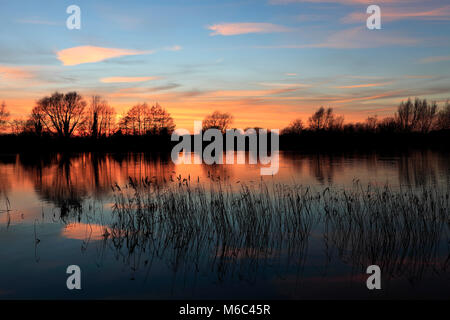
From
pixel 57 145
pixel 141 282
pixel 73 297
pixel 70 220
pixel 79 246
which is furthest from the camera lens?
pixel 57 145

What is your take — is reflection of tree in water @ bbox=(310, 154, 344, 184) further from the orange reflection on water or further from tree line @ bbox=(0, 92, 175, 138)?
tree line @ bbox=(0, 92, 175, 138)

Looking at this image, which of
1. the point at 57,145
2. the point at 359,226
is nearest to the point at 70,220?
the point at 359,226

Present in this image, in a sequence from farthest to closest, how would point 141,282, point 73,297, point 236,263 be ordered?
point 236,263, point 141,282, point 73,297

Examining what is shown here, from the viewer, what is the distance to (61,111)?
66.9m

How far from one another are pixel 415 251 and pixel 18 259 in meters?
8.64

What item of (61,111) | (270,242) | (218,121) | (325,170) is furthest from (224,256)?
(218,121)

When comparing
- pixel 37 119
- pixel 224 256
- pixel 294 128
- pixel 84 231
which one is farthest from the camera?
pixel 294 128

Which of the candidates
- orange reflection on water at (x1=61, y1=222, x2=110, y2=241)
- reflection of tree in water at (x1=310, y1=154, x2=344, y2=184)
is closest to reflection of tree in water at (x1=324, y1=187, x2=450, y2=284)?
orange reflection on water at (x1=61, y1=222, x2=110, y2=241)

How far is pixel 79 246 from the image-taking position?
8.76 meters

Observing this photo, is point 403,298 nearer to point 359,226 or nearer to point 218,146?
point 359,226

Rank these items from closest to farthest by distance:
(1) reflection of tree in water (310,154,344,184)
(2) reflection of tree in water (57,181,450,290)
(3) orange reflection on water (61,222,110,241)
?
(2) reflection of tree in water (57,181,450,290), (3) orange reflection on water (61,222,110,241), (1) reflection of tree in water (310,154,344,184)

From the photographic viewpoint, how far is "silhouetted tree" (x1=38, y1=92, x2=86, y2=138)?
6600cm

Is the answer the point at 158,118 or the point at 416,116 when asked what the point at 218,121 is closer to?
the point at 158,118

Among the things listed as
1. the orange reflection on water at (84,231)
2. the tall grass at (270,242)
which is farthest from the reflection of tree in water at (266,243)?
the orange reflection on water at (84,231)
